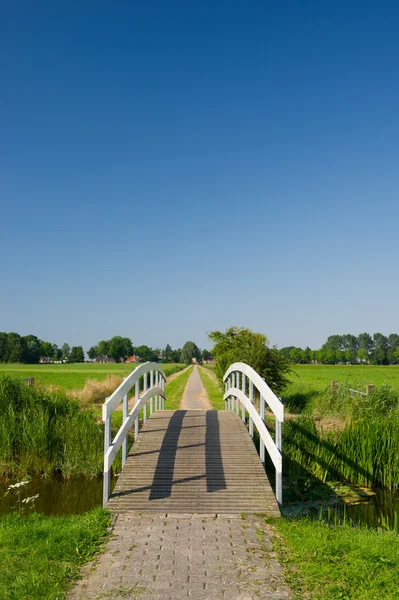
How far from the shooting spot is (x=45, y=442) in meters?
10.7

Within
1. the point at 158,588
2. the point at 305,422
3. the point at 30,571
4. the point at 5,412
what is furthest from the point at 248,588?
the point at 5,412

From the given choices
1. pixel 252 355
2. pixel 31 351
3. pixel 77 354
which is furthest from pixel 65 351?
pixel 252 355

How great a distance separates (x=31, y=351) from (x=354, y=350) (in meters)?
113

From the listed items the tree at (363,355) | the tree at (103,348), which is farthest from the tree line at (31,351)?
the tree at (363,355)

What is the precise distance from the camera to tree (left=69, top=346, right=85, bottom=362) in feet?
491

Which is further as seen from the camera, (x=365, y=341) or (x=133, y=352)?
(x=365, y=341)

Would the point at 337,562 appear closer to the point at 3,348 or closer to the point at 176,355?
the point at 3,348

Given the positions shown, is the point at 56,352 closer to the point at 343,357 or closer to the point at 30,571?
the point at 343,357

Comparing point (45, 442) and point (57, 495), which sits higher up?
point (45, 442)

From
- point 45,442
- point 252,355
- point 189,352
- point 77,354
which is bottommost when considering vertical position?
point 45,442

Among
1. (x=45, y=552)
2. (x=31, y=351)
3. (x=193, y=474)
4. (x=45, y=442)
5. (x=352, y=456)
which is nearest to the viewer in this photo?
(x=45, y=552)

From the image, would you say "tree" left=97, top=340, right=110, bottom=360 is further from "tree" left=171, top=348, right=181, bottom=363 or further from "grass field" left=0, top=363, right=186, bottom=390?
"grass field" left=0, top=363, right=186, bottom=390

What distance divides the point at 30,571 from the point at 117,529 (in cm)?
134

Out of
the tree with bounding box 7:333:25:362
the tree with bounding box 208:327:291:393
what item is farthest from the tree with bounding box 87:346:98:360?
the tree with bounding box 208:327:291:393
